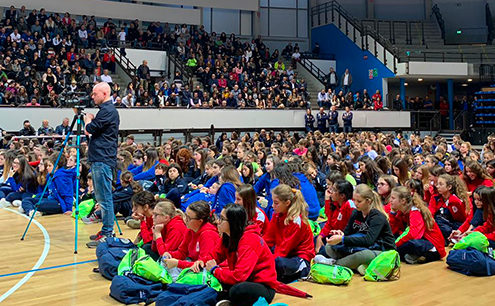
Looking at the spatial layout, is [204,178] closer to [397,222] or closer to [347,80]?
[397,222]

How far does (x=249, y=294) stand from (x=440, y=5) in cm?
2905

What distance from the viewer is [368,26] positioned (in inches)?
1093

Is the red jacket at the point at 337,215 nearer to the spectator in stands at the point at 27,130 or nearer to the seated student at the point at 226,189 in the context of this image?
the seated student at the point at 226,189

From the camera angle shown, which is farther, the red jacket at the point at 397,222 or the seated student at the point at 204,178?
the seated student at the point at 204,178

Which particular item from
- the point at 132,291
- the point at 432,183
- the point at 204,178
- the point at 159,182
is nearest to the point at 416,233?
the point at 432,183

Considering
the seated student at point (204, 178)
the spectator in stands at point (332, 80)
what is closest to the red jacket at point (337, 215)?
the seated student at point (204, 178)

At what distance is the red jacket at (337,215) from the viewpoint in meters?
6.02

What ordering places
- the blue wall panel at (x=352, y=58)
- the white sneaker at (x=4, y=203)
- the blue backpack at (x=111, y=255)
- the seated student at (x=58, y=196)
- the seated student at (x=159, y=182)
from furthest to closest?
1. the blue wall panel at (x=352, y=58)
2. the white sneaker at (x=4, y=203)
3. the seated student at (x=159, y=182)
4. the seated student at (x=58, y=196)
5. the blue backpack at (x=111, y=255)

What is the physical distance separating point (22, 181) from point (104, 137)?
4.43 m

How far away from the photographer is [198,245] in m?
5.05

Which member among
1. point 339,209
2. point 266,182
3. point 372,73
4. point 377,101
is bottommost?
point 339,209

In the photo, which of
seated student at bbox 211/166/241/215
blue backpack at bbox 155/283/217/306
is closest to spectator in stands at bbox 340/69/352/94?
seated student at bbox 211/166/241/215

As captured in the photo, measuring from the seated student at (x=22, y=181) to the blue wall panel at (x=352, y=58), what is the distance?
19.0 m

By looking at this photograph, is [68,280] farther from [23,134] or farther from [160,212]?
[23,134]
